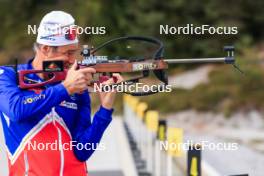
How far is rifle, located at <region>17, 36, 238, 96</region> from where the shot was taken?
11.0 feet

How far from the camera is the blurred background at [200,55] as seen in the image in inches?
837

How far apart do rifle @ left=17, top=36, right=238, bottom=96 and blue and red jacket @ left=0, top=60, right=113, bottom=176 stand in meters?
0.06

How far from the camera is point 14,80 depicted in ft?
11.6

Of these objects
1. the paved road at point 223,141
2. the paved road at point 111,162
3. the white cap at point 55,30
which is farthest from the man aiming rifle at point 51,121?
the paved road at point 223,141

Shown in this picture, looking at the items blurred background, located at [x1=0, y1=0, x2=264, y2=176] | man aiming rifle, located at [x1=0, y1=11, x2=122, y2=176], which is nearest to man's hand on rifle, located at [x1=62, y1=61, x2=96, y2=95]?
man aiming rifle, located at [x1=0, y1=11, x2=122, y2=176]

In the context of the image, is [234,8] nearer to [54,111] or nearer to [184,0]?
[184,0]

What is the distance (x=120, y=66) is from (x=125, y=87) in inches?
5.8

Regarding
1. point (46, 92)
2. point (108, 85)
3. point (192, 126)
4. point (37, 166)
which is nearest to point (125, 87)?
point (108, 85)

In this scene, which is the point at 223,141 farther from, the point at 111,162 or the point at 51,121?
the point at 51,121

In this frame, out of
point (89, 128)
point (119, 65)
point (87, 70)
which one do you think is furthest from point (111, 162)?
point (87, 70)

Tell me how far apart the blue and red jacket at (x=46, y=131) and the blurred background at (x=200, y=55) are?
691cm

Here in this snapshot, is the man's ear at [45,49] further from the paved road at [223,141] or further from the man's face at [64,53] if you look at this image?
the paved road at [223,141]

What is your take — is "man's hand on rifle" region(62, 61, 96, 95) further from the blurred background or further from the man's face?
the blurred background

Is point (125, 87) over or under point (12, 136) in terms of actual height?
over
